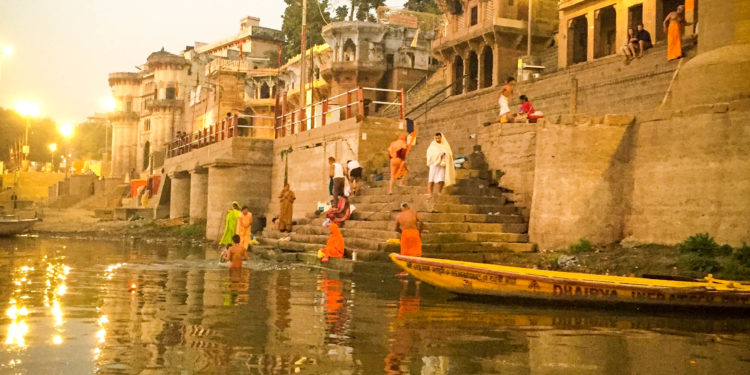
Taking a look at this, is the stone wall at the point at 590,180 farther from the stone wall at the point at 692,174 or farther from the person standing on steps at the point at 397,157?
the person standing on steps at the point at 397,157

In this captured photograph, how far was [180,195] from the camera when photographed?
1251 inches

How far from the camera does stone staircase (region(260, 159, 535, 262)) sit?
1330cm

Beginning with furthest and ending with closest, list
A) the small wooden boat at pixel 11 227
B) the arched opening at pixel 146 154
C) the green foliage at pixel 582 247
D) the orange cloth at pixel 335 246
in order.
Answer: the arched opening at pixel 146 154, the small wooden boat at pixel 11 227, the orange cloth at pixel 335 246, the green foliage at pixel 582 247

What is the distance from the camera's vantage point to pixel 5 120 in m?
68.3

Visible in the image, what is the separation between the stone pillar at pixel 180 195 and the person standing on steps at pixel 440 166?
19.0m

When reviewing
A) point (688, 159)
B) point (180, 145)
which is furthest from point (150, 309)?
point (180, 145)

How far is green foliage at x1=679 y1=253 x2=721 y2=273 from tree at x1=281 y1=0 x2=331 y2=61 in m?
39.4

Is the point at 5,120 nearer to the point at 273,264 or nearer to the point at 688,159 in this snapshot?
the point at 273,264

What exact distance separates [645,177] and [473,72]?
22.0 m

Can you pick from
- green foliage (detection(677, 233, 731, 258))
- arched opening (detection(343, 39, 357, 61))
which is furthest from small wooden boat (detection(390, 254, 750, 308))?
arched opening (detection(343, 39, 357, 61))

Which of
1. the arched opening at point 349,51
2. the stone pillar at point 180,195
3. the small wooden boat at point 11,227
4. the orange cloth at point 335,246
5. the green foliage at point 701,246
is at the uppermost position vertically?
the arched opening at point 349,51

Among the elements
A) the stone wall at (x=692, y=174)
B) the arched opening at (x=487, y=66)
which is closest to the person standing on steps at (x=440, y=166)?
the stone wall at (x=692, y=174)

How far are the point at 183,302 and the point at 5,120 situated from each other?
6729cm

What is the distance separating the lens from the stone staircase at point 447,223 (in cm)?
1330
